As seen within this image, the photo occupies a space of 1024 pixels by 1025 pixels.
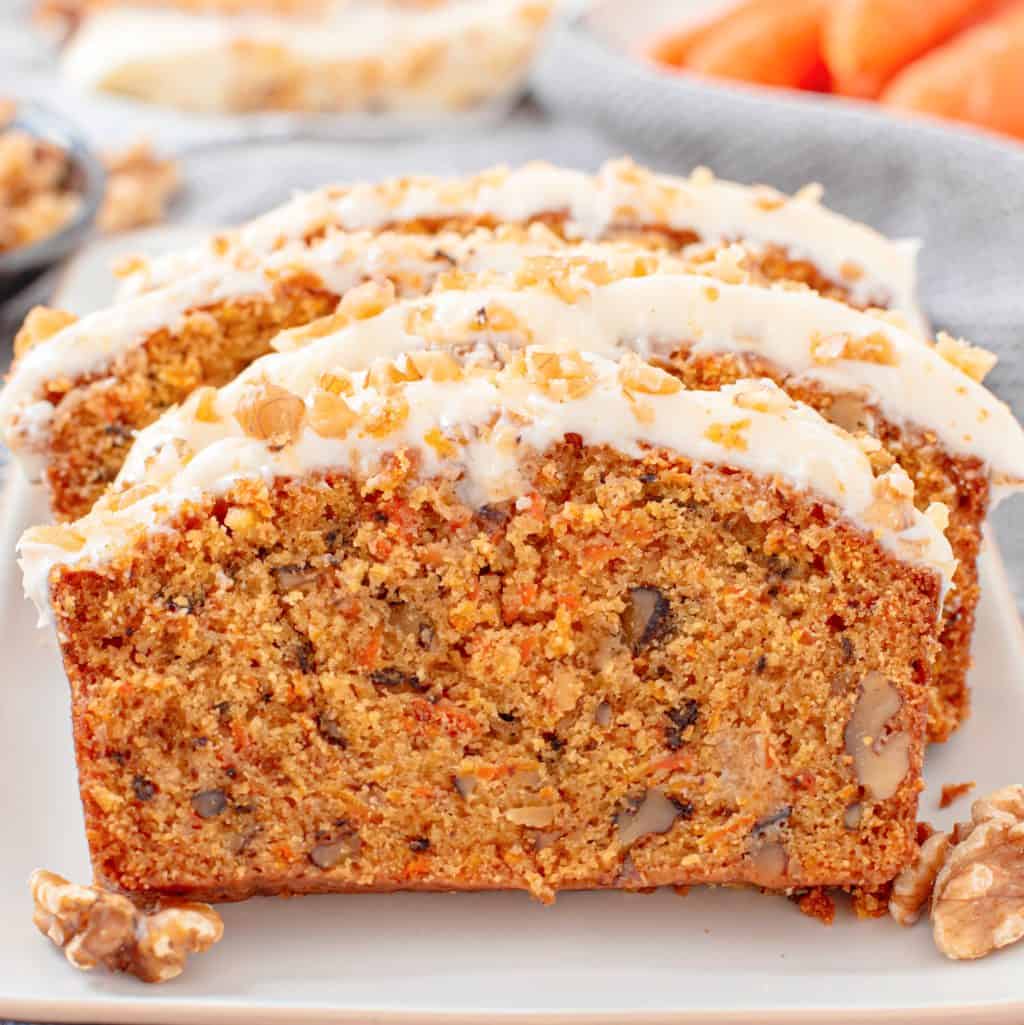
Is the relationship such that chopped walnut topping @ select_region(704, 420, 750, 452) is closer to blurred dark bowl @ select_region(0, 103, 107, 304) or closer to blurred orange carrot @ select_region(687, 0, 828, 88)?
blurred dark bowl @ select_region(0, 103, 107, 304)

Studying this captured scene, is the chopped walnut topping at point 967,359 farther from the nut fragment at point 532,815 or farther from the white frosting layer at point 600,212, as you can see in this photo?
the nut fragment at point 532,815

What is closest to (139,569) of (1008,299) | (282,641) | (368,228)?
(282,641)

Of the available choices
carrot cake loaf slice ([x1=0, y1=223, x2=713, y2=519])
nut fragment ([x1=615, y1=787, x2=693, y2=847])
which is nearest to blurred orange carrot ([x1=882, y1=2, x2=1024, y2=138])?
carrot cake loaf slice ([x1=0, y1=223, x2=713, y2=519])

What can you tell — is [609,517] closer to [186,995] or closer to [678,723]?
[678,723]

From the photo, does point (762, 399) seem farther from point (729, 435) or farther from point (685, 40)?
point (685, 40)

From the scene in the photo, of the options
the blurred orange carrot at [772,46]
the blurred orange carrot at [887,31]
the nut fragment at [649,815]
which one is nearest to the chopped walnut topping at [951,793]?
the nut fragment at [649,815]
